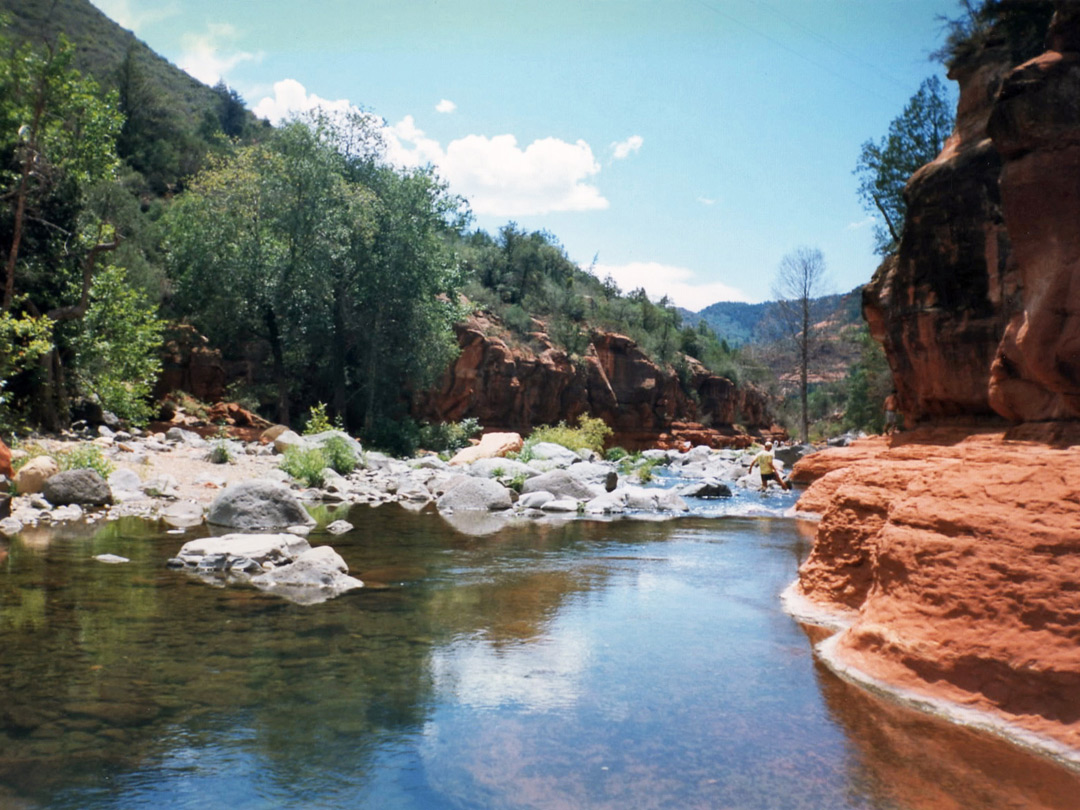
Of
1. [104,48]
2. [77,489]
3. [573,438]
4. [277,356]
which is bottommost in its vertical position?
[77,489]

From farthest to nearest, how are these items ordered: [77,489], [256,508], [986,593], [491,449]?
1. [491,449]
2. [77,489]
3. [256,508]
4. [986,593]

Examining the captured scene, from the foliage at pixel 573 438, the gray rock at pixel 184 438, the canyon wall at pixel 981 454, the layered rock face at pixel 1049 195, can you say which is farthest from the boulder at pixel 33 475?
the foliage at pixel 573 438

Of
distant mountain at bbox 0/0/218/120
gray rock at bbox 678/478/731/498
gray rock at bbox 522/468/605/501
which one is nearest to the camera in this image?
gray rock at bbox 522/468/605/501

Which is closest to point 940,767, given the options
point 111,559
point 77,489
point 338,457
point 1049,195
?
point 1049,195

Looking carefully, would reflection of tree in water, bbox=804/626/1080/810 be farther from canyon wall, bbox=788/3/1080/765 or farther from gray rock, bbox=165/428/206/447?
gray rock, bbox=165/428/206/447

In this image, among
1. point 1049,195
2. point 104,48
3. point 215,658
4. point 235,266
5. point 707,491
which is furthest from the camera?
point 104,48

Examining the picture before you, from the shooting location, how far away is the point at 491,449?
22.8m

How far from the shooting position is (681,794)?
11.8ft

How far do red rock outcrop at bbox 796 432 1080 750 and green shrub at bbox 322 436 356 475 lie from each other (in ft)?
45.2

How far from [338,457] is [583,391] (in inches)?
865

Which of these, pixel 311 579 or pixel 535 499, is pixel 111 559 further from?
pixel 535 499

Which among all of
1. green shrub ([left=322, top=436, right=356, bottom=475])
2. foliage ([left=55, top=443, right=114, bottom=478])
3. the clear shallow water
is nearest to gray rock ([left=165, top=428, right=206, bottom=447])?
green shrub ([left=322, top=436, right=356, bottom=475])

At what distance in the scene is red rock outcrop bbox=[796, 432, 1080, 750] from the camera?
417cm

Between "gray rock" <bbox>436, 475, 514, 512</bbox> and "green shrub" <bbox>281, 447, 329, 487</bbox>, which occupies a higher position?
"green shrub" <bbox>281, 447, 329, 487</bbox>
